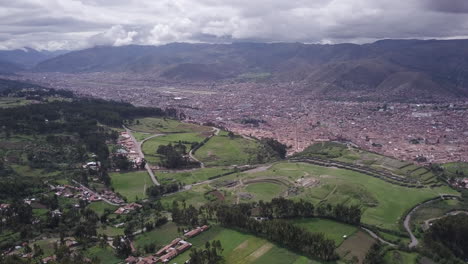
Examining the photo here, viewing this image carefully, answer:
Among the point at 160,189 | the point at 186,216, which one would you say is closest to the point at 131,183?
the point at 160,189

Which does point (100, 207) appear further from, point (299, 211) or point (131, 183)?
point (299, 211)

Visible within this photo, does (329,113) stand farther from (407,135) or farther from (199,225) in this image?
(199,225)

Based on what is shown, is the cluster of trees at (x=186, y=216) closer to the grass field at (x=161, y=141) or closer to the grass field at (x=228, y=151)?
the grass field at (x=228, y=151)

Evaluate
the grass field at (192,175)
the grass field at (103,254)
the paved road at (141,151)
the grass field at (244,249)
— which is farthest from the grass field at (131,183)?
the grass field at (244,249)

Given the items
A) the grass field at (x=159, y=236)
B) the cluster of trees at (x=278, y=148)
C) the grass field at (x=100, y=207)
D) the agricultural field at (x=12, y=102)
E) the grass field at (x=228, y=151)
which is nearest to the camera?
the grass field at (x=159, y=236)

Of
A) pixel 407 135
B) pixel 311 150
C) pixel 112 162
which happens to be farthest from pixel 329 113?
pixel 112 162

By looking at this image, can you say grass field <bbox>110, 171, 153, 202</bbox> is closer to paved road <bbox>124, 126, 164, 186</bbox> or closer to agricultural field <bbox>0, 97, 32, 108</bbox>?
paved road <bbox>124, 126, 164, 186</bbox>
